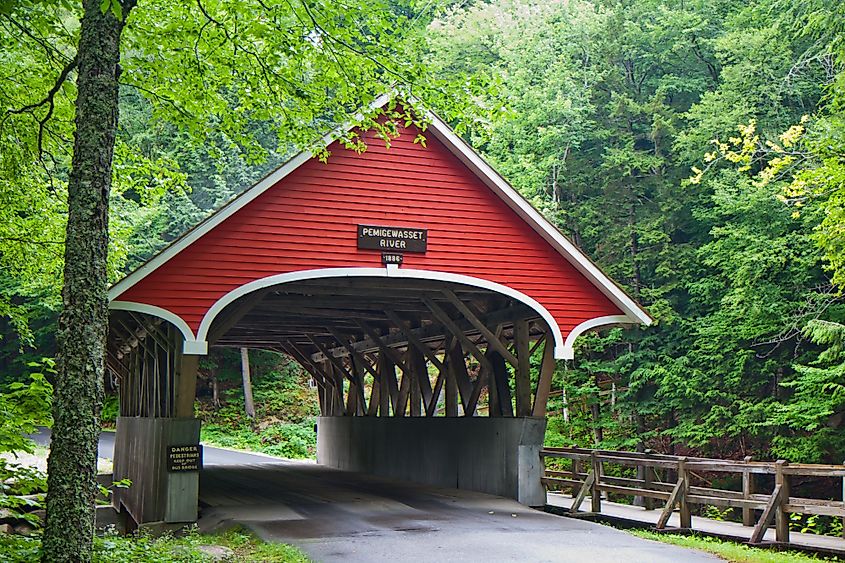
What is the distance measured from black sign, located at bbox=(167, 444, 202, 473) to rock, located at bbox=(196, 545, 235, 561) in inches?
83.8

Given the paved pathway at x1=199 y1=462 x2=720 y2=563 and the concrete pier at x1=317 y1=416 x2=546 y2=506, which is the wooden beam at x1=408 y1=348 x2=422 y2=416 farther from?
the paved pathway at x1=199 y1=462 x2=720 y2=563

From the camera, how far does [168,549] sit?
918 centimetres

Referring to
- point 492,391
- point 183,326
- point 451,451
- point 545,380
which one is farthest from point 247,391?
point 183,326

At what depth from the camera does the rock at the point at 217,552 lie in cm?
952

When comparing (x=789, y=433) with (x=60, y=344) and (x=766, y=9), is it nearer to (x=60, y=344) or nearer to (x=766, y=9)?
(x=766, y=9)

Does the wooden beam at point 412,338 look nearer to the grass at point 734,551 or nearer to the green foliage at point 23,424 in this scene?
the grass at point 734,551

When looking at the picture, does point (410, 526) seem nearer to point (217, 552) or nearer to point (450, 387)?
point (217, 552)

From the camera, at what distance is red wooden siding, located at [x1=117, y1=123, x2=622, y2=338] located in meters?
12.6

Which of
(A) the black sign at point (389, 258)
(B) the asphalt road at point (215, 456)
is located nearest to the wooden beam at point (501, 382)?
(A) the black sign at point (389, 258)

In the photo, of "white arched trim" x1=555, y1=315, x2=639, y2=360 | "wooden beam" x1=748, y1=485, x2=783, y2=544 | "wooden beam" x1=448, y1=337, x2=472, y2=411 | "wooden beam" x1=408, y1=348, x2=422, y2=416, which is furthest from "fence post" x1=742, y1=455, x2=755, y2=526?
"wooden beam" x1=408, y1=348, x2=422, y2=416

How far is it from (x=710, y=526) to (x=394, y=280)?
19.1 ft

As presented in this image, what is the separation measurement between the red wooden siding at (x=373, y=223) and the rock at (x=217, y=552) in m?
3.22

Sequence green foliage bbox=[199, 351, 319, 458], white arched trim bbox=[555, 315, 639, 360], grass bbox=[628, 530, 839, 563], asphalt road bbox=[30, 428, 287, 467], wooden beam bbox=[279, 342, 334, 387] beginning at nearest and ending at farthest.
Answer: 1. grass bbox=[628, 530, 839, 563]
2. white arched trim bbox=[555, 315, 639, 360]
3. asphalt road bbox=[30, 428, 287, 467]
4. wooden beam bbox=[279, 342, 334, 387]
5. green foliage bbox=[199, 351, 319, 458]

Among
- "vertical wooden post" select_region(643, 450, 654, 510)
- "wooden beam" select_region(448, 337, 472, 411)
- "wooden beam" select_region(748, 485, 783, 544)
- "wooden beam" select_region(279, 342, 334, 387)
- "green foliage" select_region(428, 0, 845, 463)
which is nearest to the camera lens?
"wooden beam" select_region(748, 485, 783, 544)
